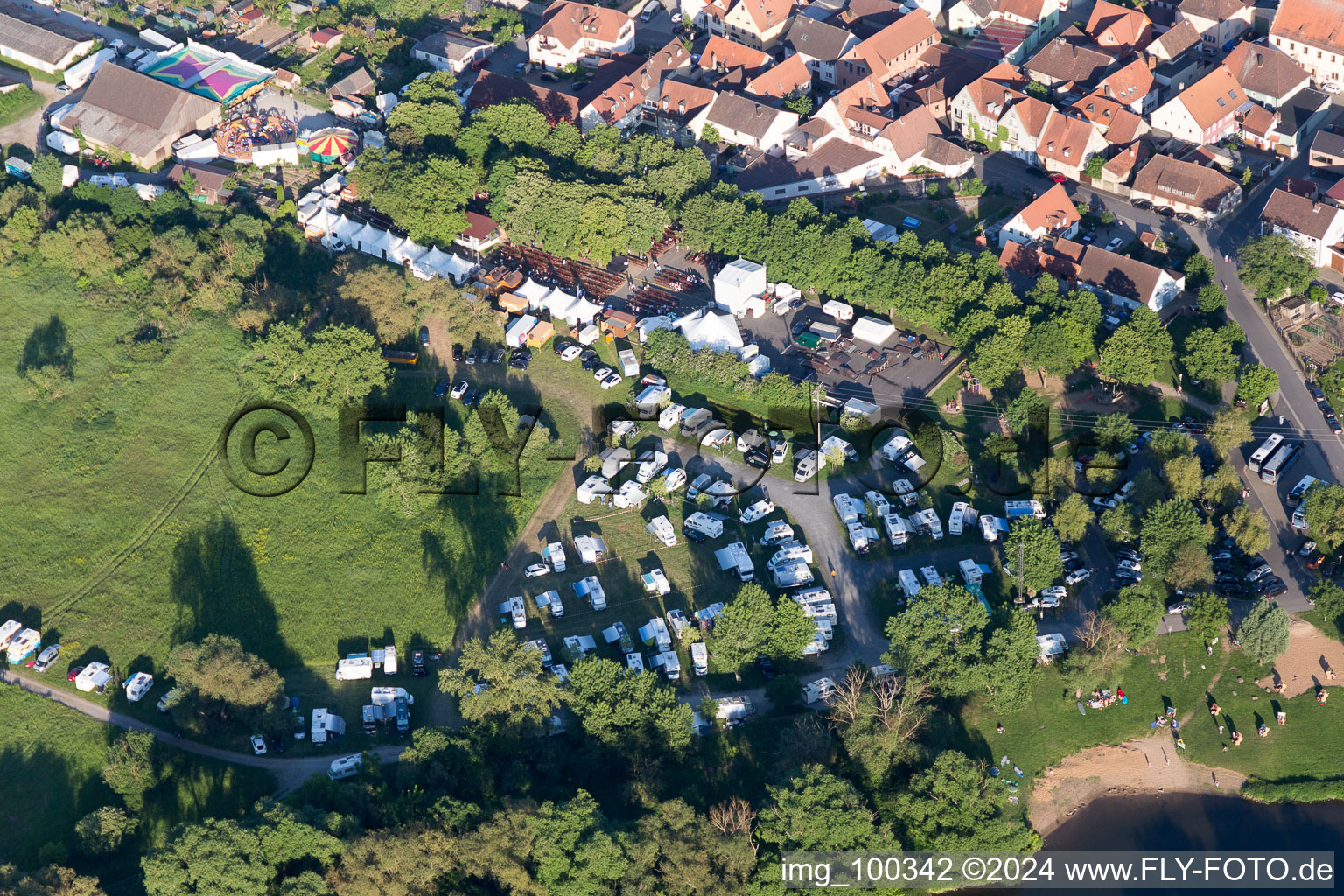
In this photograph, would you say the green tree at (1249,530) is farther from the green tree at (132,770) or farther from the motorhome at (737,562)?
the green tree at (132,770)

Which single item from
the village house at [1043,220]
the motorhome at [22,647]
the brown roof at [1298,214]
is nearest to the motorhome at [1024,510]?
the village house at [1043,220]

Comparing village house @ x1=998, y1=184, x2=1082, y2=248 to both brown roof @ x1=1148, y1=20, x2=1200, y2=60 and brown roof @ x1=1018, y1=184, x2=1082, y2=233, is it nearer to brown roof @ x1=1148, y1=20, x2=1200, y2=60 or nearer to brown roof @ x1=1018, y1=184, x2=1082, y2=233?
brown roof @ x1=1018, y1=184, x2=1082, y2=233

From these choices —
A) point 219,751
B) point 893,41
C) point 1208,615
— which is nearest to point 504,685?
point 219,751

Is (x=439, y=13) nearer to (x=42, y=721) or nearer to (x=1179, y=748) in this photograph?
(x=42, y=721)

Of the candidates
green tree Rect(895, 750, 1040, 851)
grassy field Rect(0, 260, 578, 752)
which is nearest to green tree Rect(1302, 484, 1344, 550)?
green tree Rect(895, 750, 1040, 851)

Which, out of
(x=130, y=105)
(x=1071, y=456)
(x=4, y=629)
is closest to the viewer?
(x=4, y=629)

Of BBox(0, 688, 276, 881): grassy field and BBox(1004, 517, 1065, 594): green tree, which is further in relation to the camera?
BBox(1004, 517, 1065, 594): green tree

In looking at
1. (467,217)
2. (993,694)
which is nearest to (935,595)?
(993,694)
